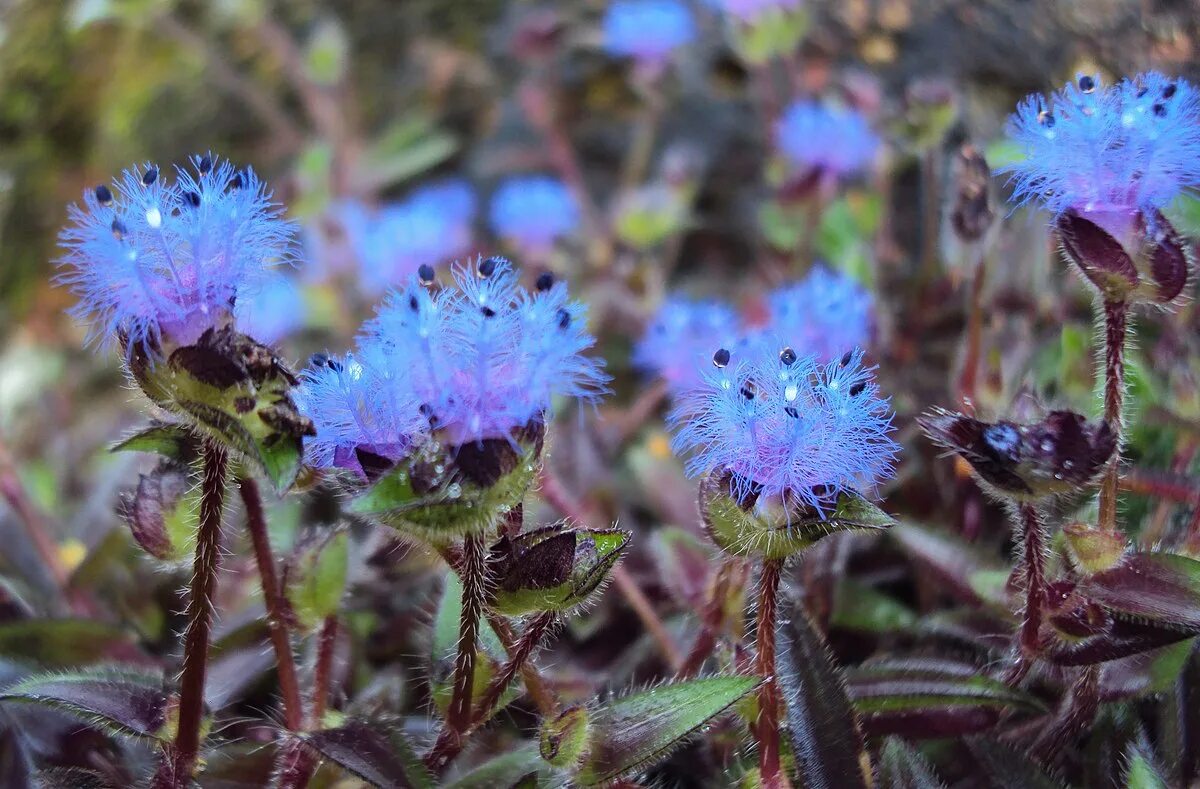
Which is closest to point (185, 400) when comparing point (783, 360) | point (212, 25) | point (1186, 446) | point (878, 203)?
point (783, 360)

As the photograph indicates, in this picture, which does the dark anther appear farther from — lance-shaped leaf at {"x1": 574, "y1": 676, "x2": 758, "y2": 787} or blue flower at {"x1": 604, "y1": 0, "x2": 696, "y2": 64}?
blue flower at {"x1": 604, "y1": 0, "x2": 696, "y2": 64}

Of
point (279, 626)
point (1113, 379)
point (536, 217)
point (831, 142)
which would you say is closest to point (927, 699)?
point (1113, 379)

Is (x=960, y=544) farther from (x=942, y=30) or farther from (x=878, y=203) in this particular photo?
(x=942, y=30)

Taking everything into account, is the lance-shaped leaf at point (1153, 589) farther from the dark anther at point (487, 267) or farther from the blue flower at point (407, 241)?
the blue flower at point (407, 241)

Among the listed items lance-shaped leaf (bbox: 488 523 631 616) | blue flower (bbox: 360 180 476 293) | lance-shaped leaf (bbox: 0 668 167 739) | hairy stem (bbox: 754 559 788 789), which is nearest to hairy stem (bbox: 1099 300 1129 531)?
hairy stem (bbox: 754 559 788 789)

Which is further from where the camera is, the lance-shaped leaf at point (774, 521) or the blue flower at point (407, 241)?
the blue flower at point (407, 241)

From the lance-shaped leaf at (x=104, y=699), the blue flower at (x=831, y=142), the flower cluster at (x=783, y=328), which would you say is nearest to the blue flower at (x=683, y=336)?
the flower cluster at (x=783, y=328)
